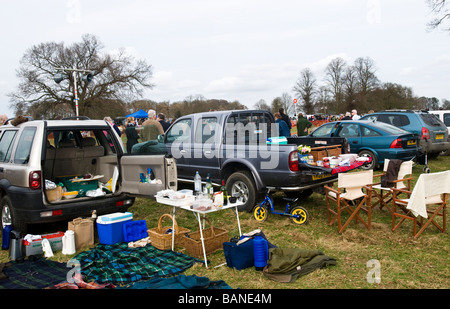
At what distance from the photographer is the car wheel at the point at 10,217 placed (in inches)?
213

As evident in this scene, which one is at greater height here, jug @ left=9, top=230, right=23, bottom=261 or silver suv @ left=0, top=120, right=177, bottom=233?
silver suv @ left=0, top=120, right=177, bottom=233

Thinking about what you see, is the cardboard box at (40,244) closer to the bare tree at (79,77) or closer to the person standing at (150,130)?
the person standing at (150,130)

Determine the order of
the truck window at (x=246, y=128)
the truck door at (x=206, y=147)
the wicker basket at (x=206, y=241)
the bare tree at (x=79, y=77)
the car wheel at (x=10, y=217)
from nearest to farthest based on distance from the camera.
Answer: the wicker basket at (x=206, y=241) → the car wheel at (x=10, y=217) → the truck window at (x=246, y=128) → the truck door at (x=206, y=147) → the bare tree at (x=79, y=77)

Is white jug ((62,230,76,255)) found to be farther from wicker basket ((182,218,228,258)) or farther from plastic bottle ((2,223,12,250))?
wicker basket ((182,218,228,258))

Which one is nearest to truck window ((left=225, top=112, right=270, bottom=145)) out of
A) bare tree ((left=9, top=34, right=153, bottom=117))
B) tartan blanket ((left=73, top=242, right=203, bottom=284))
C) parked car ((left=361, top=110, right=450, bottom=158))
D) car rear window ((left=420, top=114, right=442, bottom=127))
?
tartan blanket ((left=73, top=242, right=203, bottom=284))

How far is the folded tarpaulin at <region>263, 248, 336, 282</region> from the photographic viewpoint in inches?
165

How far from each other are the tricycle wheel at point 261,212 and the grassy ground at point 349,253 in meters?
0.11

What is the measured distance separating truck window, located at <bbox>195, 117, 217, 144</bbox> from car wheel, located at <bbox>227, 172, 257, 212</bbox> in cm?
99

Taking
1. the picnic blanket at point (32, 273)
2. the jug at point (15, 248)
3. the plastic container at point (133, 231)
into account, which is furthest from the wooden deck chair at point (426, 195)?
the jug at point (15, 248)

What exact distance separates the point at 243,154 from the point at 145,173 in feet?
5.91

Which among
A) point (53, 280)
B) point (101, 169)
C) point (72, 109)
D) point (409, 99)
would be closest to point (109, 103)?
point (72, 109)

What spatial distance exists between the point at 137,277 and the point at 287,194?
401 centimetres

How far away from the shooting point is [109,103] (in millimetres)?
38625
